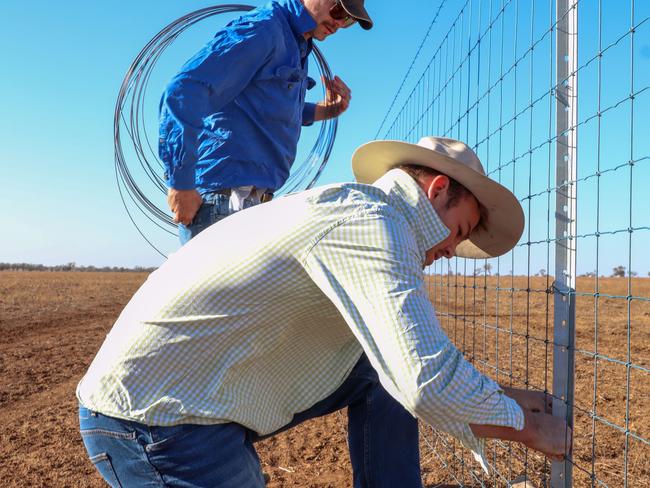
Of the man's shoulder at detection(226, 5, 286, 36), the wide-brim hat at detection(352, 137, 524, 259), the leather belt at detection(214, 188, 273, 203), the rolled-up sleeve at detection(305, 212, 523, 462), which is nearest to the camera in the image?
the rolled-up sleeve at detection(305, 212, 523, 462)

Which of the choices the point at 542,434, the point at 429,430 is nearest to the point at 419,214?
the point at 542,434

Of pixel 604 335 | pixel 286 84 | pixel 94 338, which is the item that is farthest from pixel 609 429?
pixel 94 338

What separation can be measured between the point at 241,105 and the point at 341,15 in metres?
0.53

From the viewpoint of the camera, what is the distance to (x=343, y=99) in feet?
10.5

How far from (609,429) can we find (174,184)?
324cm

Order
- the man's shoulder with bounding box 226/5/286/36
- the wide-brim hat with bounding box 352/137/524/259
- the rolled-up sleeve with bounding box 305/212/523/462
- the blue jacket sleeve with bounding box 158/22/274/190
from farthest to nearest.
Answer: the man's shoulder with bounding box 226/5/286/36 < the blue jacket sleeve with bounding box 158/22/274/190 < the wide-brim hat with bounding box 352/137/524/259 < the rolled-up sleeve with bounding box 305/212/523/462

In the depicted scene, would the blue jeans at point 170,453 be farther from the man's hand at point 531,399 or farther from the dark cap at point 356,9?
the dark cap at point 356,9

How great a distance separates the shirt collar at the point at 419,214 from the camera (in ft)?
5.05

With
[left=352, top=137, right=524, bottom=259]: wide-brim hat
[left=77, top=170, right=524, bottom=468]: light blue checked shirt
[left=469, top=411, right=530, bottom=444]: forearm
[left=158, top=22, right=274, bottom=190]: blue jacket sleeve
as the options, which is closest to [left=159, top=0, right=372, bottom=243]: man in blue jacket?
[left=158, top=22, right=274, bottom=190]: blue jacket sleeve

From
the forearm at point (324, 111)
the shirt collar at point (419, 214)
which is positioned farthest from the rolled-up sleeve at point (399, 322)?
the forearm at point (324, 111)

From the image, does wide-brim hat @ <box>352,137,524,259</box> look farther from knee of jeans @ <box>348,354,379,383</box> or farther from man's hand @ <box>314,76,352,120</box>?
man's hand @ <box>314,76,352,120</box>

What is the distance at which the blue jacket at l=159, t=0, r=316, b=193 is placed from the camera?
7.24 ft

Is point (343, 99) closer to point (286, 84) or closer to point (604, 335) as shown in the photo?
point (286, 84)

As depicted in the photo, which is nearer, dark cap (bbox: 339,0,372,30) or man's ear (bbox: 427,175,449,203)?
man's ear (bbox: 427,175,449,203)
